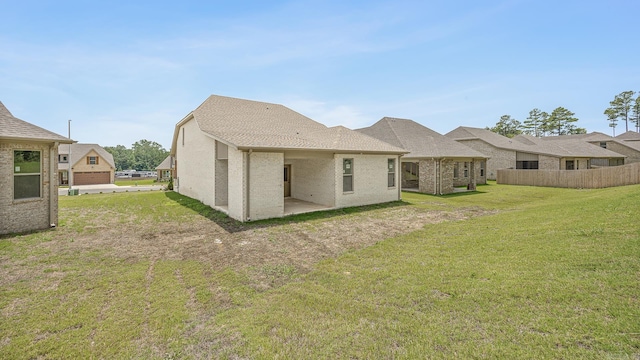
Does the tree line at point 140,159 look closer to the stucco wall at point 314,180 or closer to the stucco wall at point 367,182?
the stucco wall at point 314,180

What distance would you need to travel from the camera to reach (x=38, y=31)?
9.35 m

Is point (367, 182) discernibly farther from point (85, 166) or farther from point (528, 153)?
point (85, 166)

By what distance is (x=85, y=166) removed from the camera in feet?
131

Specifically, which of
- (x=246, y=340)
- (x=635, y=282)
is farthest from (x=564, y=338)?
(x=246, y=340)

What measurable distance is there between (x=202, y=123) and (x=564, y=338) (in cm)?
1406

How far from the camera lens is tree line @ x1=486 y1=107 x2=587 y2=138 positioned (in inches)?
2539

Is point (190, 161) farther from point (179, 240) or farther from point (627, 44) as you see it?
point (627, 44)

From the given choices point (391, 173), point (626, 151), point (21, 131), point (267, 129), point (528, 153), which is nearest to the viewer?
point (21, 131)

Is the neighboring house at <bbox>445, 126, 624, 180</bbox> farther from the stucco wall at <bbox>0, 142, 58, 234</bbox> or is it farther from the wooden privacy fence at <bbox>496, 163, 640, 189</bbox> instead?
the stucco wall at <bbox>0, 142, 58, 234</bbox>

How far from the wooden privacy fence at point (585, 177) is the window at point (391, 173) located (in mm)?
16972

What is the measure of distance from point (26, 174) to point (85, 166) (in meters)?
39.8

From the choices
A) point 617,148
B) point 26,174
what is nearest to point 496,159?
point 617,148

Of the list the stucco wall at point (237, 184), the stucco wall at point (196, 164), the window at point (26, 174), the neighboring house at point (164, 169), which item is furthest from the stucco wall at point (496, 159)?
the neighboring house at point (164, 169)

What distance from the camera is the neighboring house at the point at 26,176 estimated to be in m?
8.42
